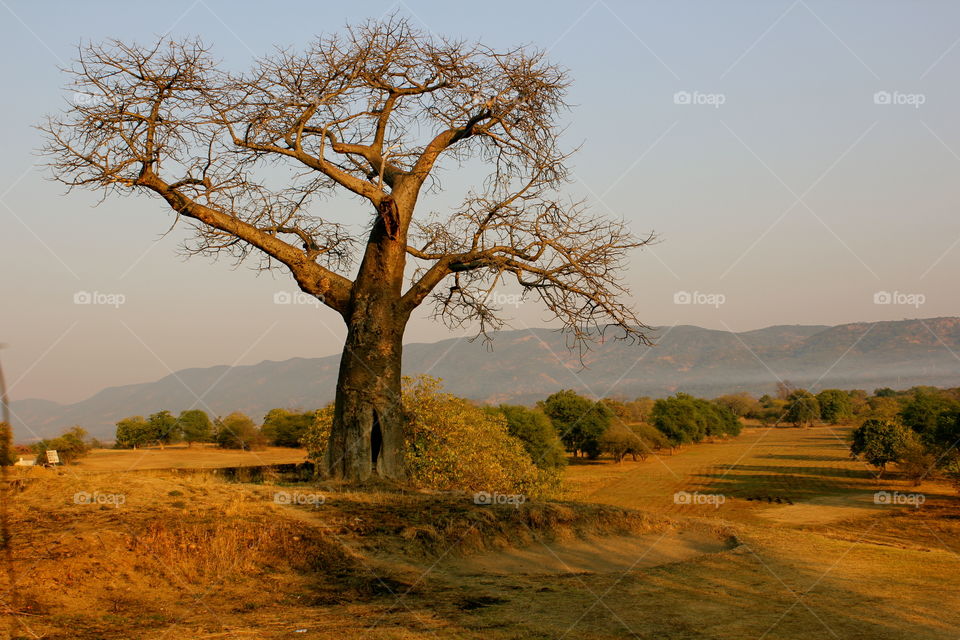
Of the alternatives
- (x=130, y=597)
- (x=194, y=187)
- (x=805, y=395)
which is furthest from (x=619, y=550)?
(x=805, y=395)

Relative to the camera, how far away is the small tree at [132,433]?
Result: 43.6 m

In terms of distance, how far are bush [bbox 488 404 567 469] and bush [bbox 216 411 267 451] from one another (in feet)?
49.4

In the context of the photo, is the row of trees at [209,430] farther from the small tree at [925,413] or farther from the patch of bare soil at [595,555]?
the small tree at [925,413]

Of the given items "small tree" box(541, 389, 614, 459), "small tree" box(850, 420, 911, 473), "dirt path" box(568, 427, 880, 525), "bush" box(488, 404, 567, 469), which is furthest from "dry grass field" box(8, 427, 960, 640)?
"small tree" box(541, 389, 614, 459)

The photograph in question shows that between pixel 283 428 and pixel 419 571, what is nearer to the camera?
pixel 419 571

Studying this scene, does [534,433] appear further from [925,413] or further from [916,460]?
[925,413]

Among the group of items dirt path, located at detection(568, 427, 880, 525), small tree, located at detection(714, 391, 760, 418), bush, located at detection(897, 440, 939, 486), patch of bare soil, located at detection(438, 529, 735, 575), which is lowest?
dirt path, located at detection(568, 427, 880, 525)

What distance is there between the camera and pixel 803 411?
381ft

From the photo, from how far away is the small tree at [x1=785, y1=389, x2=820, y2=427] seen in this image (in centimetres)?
11488

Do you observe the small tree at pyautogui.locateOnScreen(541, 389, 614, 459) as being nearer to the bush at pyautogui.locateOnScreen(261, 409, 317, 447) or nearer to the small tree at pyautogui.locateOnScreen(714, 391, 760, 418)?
the bush at pyautogui.locateOnScreen(261, 409, 317, 447)

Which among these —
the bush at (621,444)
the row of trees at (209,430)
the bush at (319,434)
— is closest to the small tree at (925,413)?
the bush at (621,444)

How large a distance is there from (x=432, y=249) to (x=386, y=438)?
365cm

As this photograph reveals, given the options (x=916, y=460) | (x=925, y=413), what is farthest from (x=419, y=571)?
(x=925, y=413)

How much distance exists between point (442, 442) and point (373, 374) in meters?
5.20
